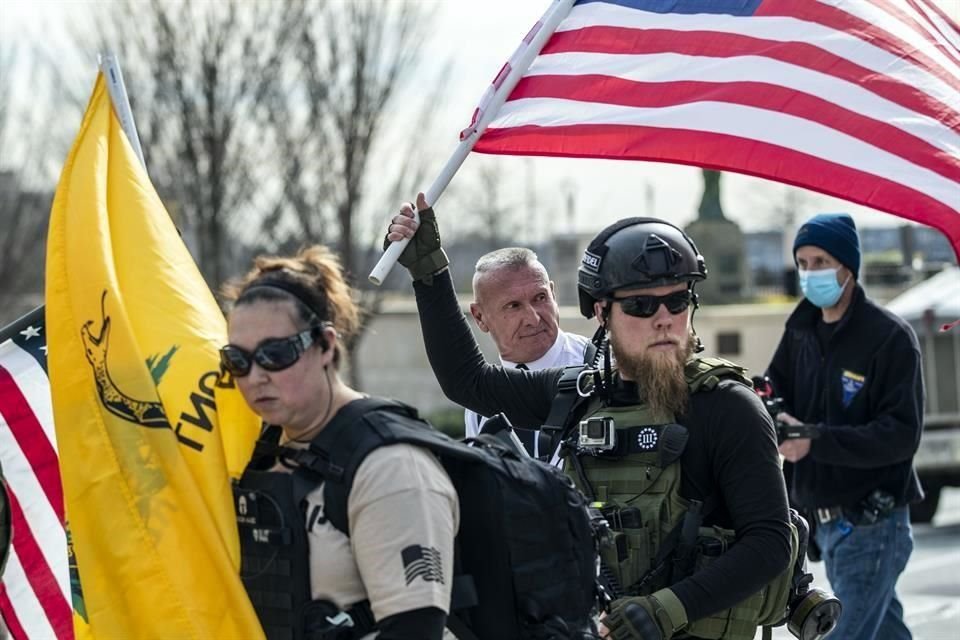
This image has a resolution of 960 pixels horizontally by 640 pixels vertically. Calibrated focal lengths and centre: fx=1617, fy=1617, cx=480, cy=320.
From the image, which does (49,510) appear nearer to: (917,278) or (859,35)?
(859,35)

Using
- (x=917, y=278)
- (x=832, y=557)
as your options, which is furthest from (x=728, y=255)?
(x=832, y=557)

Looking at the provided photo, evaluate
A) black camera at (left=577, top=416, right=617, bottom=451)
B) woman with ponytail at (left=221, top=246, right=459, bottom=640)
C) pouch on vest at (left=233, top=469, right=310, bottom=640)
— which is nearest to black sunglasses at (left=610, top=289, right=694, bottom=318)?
black camera at (left=577, top=416, right=617, bottom=451)

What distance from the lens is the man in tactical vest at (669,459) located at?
4062 mm

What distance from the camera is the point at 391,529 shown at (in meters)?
3.27

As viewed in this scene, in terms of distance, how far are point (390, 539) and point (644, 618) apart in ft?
3.06

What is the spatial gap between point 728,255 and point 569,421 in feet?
79.0

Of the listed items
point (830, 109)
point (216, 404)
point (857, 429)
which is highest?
point (830, 109)

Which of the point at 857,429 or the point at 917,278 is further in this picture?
the point at 917,278

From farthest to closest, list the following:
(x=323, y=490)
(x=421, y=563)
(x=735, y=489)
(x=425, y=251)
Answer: (x=425, y=251) < (x=735, y=489) < (x=323, y=490) < (x=421, y=563)

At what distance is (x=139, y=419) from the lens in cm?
366

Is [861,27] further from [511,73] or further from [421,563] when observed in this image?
[421,563]

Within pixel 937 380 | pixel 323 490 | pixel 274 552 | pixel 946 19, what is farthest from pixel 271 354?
pixel 937 380

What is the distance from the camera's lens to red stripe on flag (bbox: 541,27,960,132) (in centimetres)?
507

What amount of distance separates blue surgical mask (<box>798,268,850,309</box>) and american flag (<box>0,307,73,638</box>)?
320cm
